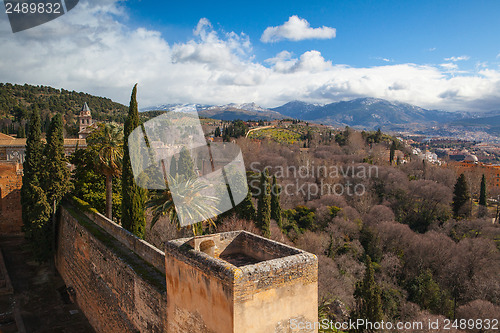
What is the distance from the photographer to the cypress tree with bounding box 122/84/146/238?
12.7 meters

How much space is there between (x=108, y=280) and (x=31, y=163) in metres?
9.35

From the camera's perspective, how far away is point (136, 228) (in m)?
12.7

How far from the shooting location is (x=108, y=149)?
13828 millimetres

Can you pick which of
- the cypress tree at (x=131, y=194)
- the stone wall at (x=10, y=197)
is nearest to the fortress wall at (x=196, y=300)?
the cypress tree at (x=131, y=194)

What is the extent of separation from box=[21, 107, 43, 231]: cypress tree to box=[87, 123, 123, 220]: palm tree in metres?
3.32

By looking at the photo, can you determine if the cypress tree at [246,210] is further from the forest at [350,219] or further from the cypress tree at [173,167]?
the cypress tree at [173,167]

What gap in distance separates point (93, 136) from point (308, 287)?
39.8ft

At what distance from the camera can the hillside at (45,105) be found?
165 ft

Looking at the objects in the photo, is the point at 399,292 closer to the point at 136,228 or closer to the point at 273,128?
the point at 136,228

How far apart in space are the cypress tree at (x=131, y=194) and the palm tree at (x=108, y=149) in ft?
3.67

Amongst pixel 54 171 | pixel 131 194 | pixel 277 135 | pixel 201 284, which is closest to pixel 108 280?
pixel 131 194

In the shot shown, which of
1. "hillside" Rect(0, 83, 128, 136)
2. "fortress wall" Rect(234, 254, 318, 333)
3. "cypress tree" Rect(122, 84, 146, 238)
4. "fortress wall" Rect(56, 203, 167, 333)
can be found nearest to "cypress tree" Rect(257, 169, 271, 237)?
"cypress tree" Rect(122, 84, 146, 238)

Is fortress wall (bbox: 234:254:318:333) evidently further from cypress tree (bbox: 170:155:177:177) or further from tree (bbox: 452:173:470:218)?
tree (bbox: 452:173:470:218)

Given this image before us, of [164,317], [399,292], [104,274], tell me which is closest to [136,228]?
[104,274]
